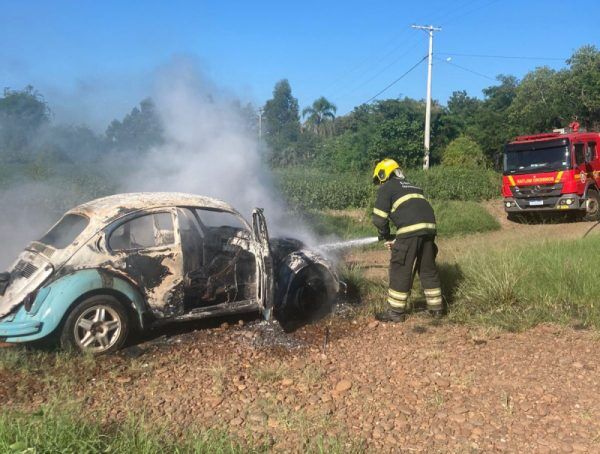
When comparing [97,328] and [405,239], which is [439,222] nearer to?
[405,239]

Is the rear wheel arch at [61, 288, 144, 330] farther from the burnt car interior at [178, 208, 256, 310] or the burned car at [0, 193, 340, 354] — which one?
the burnt car interior at [178, 208, 256, 310]

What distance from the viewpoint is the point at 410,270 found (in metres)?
6.01

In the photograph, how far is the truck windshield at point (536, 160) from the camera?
1440cm

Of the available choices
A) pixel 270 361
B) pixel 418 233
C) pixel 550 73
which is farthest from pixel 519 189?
pixel 550 73

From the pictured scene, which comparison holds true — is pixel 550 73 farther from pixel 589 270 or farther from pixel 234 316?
pixel 234 316

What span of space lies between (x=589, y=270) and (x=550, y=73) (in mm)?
27769

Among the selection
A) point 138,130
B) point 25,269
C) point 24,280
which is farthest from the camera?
point 138,130

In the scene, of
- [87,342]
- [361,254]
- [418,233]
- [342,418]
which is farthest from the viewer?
[361,254]

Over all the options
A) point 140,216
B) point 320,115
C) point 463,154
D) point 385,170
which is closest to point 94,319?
point 140,216

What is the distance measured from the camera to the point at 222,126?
28.8 feet

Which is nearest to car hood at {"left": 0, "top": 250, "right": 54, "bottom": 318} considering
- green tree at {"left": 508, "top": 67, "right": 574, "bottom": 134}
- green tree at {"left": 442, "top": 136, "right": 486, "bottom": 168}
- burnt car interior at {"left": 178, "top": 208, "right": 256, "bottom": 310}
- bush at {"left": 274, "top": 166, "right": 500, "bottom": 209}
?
burnt car interior at {"left": 178, "top": 208, "right": 256, "bottom": 310}

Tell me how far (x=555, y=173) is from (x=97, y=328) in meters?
12.9

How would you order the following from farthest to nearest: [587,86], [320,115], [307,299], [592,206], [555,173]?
[320,115] → [587,86] → [592,206] → [555,173] → [307,299]

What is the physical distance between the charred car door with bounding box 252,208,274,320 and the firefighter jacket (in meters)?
1.36
